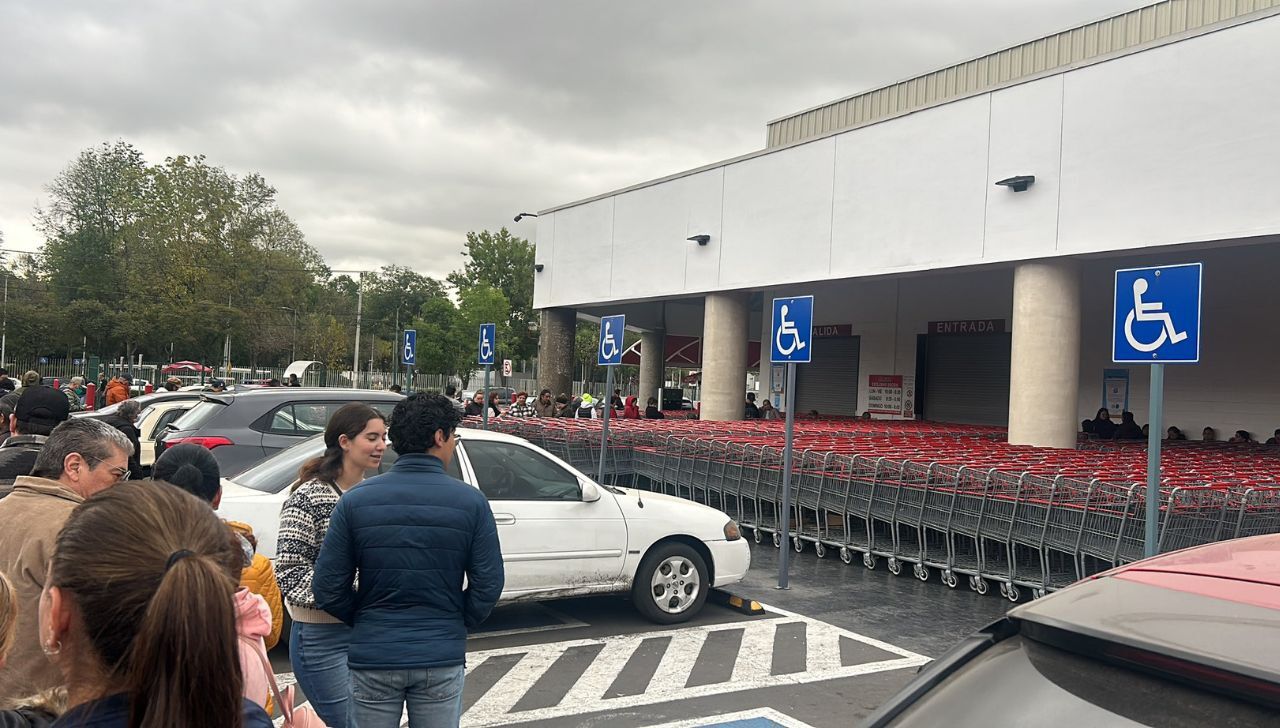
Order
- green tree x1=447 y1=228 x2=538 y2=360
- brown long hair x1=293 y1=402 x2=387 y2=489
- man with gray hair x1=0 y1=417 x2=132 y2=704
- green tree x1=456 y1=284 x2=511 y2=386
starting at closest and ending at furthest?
man with gray hair x1=0 y1=417 x2=132 y2=704
brown long hair x1=293 y1=402 x2=387 y2=489
green tree x1=456 y1=284 x2=511 y2=386
green tree x1=447 y1=228 x2=538 y2=360

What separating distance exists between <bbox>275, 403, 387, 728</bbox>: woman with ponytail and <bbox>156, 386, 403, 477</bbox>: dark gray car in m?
6.90

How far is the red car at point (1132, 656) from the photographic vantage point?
5.32 feet

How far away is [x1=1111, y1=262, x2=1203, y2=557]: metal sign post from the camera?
6.21m

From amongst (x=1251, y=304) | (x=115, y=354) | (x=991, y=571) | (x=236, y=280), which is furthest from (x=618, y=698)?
(x=115, y=354)

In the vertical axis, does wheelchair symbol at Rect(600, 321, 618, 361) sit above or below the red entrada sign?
below

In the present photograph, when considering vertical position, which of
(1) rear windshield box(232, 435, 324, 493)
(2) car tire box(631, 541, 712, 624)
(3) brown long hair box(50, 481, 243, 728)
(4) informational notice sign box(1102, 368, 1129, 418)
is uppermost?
(4) informational notice sign box(1102, 368, 1129, 418)

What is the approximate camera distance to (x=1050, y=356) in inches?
613

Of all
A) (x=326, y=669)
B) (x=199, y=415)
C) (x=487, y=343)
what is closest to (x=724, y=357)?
(x=487, y=343)

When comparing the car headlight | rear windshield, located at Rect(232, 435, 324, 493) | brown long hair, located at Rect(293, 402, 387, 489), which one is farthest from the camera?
the car headlight

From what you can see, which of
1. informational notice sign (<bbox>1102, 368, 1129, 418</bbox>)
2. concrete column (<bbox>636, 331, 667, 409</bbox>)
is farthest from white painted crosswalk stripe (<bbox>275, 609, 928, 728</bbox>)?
concrete column (<bbox>636, 331, 667, 409</bbox>)

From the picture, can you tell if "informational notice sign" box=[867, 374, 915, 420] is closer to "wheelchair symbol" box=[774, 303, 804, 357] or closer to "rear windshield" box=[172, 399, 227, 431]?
"wheelchair symbol" box=[774, 303, 804, 357]

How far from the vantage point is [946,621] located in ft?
27.7

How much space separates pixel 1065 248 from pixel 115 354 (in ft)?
143

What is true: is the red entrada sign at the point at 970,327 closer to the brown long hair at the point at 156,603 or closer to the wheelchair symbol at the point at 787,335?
the wheelchair symbol at the point at 787,335
